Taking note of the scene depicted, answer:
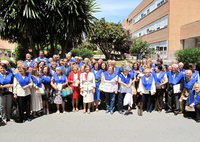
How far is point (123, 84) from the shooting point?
17.2ft

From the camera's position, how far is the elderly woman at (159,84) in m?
5.30

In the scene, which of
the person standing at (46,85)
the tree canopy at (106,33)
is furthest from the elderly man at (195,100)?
the tree canopy at (106,33)

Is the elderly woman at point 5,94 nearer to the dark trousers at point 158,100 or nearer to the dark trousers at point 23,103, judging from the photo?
the dark trousers at point 23,103

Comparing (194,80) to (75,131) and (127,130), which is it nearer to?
(127,130)

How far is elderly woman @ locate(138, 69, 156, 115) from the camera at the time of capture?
5.14m

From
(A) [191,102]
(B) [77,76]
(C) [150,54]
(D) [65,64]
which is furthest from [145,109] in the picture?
(C) [150,54]

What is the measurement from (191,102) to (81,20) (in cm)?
923

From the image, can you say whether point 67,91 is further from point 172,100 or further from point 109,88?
point 172,100

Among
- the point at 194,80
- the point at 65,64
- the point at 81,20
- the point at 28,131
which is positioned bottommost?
the point at 28,131

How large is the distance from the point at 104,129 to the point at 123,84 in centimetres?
180

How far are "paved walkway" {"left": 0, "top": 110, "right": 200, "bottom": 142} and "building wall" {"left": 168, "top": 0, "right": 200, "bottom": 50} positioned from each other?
19.7 m

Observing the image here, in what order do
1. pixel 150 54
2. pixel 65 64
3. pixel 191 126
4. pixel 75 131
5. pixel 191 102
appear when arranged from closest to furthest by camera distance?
1. pixel 75 131
2. pixel 191 126
3. pixel 191 102
4. pixel 65 64
5. pixel 150 54

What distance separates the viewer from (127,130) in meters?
3.91

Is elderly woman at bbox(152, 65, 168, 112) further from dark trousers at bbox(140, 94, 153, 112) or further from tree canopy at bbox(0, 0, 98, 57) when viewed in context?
tree canopy at bbox(0, 0, 98, 57)
